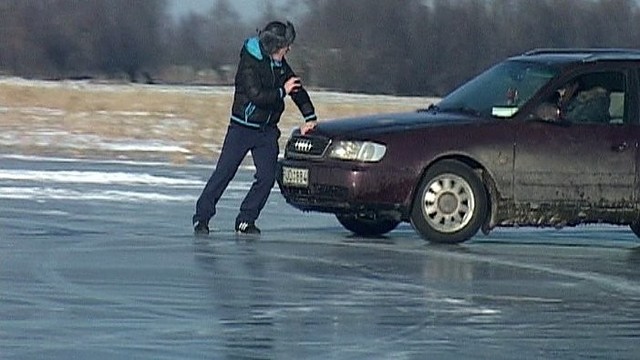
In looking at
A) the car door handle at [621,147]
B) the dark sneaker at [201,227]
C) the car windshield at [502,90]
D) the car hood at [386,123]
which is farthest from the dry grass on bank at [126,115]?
the car door handle at [621,147]

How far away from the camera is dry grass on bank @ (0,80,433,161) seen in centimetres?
2991

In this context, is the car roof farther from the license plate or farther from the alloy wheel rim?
the license plate

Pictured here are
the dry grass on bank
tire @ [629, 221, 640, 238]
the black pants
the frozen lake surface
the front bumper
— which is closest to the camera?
the frozen lake surface

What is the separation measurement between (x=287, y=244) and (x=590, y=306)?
352cm

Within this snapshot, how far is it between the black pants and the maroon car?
0.15 meters

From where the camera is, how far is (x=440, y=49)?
232ft

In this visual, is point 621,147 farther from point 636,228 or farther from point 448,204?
point 448,204

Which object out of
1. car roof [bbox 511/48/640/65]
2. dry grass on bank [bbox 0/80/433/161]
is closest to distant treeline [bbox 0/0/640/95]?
dry grass on bank [bbox 0/80/433/161]

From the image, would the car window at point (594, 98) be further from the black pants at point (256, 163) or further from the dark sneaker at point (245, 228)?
the dark sneaker at point (245, 228)

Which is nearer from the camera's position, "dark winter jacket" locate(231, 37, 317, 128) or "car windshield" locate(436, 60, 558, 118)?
"dark winter jacket" locate(231, 37, 317, 128)

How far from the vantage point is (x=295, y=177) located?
549 inches

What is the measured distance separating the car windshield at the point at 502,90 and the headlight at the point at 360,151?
987 millimetres

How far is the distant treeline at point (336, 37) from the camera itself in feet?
224

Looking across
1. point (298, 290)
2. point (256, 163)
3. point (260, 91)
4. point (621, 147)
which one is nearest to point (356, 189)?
point (256, 163)
